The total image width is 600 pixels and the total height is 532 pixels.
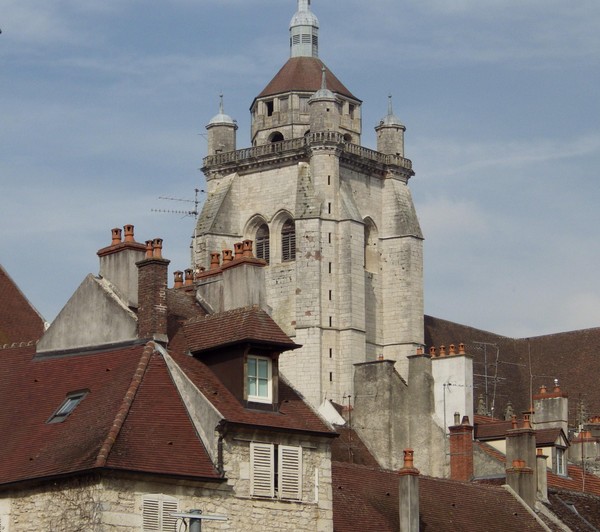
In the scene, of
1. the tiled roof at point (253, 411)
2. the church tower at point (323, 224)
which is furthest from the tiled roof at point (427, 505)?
the church tower at point (323, 224)

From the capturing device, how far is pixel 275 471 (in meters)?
32.0

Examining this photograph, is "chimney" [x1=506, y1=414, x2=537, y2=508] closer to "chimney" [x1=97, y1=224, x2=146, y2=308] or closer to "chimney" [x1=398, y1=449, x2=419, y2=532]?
"chimney" [x1=398, y1=449, x2=419, y2=532]

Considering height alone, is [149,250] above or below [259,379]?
above

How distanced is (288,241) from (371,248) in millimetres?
4213

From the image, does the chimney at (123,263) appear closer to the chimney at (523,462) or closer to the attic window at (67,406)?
the attic window at (67,406)

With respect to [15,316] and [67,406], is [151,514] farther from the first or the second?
[15,316]

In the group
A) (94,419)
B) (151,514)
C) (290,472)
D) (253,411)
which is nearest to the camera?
(151,514)

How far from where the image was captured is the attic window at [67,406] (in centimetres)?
3272

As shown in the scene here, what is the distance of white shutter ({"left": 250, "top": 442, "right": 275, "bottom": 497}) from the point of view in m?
31.7

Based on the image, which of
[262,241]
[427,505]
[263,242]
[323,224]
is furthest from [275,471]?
[262,241]

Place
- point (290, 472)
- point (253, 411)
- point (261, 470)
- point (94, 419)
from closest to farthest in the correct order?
point (94, 419) → point (261, 470) → point (290, 472) → point (253, 411)

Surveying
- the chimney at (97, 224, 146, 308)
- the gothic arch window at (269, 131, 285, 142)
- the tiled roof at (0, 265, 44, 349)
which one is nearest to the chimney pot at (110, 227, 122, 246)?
the chimney at (97, 224, 146, 308)

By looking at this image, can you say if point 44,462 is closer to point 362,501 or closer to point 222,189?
point 362,501

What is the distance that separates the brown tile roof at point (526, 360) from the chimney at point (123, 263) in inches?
2355
